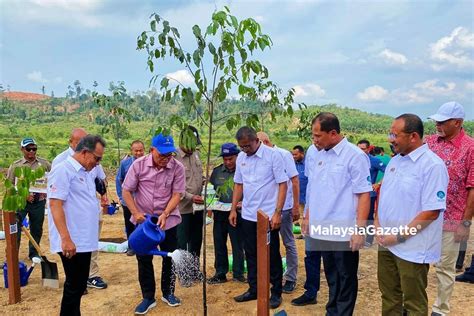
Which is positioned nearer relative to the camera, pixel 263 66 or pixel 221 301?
pixel 263 66

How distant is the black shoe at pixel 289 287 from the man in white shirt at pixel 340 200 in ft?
3.99

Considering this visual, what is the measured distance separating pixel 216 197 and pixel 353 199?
219cm

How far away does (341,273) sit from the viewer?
3240 millimetres

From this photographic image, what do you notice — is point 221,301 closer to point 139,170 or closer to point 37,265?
point 139,170

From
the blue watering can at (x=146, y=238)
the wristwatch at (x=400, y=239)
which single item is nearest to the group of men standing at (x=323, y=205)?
the wristwatch at (x=400, y=239)

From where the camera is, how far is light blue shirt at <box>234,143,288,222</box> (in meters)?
3.95

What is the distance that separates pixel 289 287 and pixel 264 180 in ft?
4.67

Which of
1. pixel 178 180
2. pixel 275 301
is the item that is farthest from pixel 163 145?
pixel 275 301

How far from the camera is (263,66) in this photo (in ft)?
10.3

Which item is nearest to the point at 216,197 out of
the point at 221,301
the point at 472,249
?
the point at 221,301

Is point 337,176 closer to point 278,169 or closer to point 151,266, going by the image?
point 278,169

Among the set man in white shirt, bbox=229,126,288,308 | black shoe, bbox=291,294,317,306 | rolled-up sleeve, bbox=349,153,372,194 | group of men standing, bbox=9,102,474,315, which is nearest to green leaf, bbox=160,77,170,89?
group of men standing, bbox=9,102,474,315

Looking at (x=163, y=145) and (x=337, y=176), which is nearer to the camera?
(x=337, y=176)

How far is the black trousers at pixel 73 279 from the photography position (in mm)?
3137
